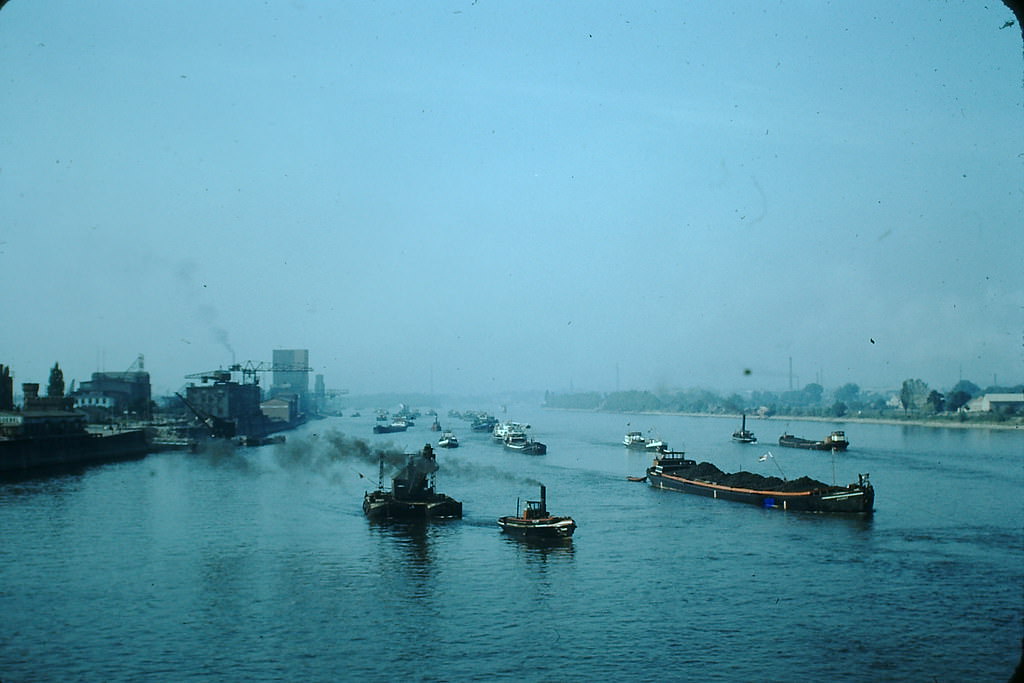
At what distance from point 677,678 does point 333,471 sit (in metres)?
35.7

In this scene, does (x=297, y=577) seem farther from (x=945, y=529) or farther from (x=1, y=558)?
(x=945, y=529)

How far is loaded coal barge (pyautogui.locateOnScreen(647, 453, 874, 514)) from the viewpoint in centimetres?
3197

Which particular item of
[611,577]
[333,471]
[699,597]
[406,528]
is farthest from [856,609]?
[333,471]

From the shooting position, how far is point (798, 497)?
33.5 m

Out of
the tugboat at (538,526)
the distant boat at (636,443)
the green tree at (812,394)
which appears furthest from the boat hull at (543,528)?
the green tree at (812,394)

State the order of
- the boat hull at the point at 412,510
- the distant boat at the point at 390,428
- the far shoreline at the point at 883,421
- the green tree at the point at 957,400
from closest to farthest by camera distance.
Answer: the boat hull at the point at 412,510
the far shoreline at the point at 883,421
the distant boat at the point at 390,428
the green tree at the point at 957,400

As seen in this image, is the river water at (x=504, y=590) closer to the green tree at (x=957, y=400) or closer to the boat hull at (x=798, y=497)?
the boat hull at (x=798, y=497)

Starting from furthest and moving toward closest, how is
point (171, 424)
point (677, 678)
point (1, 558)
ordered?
point (171, 424) → point (1, 558) → point (677, 678)

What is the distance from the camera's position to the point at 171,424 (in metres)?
77.9

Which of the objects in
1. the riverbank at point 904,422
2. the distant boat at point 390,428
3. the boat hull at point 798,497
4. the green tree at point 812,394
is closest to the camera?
the boat hull at point 798,497

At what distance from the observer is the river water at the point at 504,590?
612 inches

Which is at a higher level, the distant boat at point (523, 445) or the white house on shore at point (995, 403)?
the white house on shore at point (995, 403)

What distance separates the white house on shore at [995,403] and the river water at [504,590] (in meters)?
60.0

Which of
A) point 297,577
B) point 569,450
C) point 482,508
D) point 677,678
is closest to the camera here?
point 677,678
